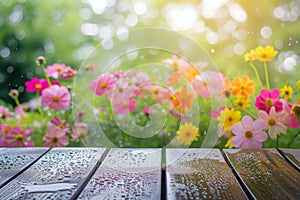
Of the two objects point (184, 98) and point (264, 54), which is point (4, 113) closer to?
point (184, 98)

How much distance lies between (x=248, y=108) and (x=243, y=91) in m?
0.14

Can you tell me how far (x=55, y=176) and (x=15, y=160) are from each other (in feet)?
0.61

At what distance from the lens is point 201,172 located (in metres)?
0.87

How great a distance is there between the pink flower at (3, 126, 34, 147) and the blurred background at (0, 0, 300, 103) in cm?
121

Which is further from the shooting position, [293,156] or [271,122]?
[271,122]

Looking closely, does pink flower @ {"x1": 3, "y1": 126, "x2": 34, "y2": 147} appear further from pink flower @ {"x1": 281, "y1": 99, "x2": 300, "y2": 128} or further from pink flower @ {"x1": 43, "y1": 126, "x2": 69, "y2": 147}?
pink flower @ {"x1": 281, "y1": 99, "x2": 300, "y2": 128}

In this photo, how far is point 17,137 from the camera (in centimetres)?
151

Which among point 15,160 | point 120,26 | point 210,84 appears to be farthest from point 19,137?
point 120,26

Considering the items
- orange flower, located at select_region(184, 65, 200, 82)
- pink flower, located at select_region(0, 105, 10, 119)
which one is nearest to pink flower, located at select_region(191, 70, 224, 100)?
orange flower, located at select_region(184, 65, 200, 82)

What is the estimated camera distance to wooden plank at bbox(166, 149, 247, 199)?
74 centimetres

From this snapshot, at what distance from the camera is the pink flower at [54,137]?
1423 millimetres

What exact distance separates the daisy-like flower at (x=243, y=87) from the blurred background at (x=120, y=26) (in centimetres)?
94

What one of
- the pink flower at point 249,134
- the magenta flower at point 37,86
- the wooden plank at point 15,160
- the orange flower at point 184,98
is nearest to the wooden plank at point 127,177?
the wooden plank at point 15,160

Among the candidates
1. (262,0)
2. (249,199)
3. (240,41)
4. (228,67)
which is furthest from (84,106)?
(262,0)
